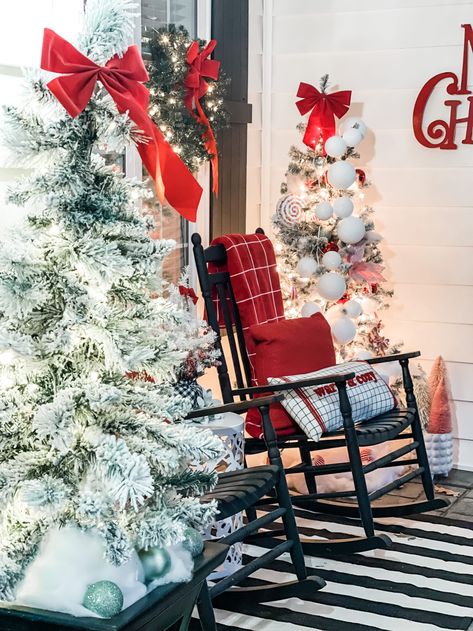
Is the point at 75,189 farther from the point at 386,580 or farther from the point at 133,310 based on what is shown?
the point at 386,580

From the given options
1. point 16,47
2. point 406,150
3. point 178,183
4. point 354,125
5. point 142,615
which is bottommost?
point 142,615

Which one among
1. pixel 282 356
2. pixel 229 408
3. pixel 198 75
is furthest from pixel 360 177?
pixel 229 408

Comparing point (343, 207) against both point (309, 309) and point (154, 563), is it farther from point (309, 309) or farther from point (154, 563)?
point (154, 563)

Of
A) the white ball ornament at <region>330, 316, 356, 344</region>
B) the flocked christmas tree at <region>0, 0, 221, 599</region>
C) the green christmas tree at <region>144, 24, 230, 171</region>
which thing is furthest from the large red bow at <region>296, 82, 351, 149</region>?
the flocked christmas tree at <region>0, 0, 221, 599</region>

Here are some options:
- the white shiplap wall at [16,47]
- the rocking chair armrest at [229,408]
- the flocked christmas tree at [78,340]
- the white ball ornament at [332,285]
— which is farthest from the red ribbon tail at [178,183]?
the white ball ornament at [332,285]

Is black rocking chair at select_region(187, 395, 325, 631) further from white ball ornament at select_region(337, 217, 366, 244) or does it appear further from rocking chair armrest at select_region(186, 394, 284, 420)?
white ball ornament at select_region(337, 217, 366, 244)

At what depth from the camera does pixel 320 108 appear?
4.32 m

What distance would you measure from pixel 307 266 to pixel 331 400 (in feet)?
3.03

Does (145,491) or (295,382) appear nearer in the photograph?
(145,491)

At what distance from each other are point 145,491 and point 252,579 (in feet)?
5.05

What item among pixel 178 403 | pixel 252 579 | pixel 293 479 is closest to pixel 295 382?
pixel 252 579

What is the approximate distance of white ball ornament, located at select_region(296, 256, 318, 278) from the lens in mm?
4266

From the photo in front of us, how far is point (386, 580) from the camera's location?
3.31m

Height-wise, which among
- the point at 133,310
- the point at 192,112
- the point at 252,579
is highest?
the point at 192,112
